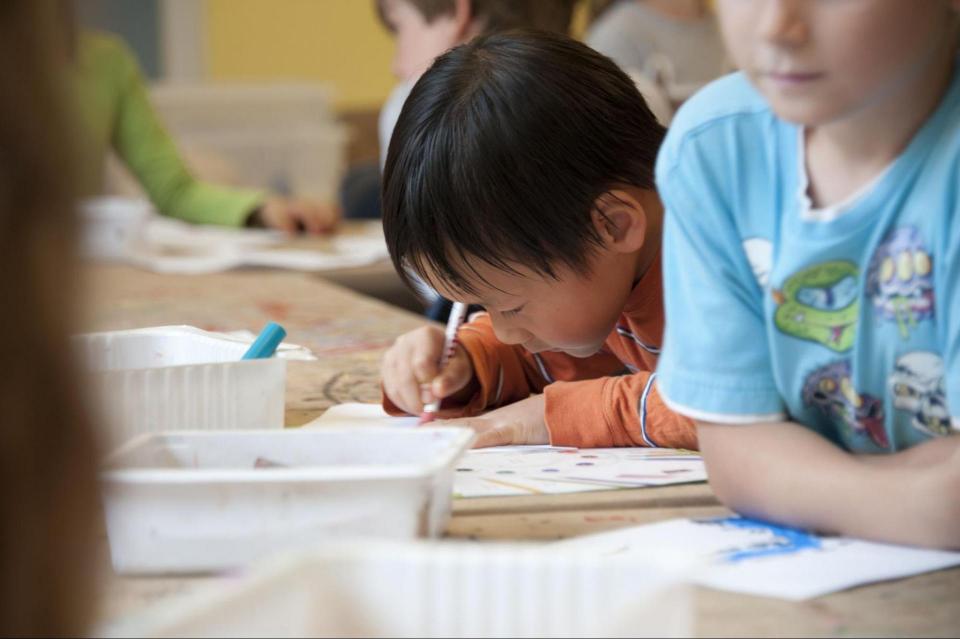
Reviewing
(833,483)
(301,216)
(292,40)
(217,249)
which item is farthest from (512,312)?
(292,40)

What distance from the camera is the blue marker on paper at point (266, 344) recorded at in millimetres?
956

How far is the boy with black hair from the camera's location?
97 centimetres

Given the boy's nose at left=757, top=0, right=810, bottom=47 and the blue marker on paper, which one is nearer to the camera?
the boy's nose at left=757, top=0, right=810, bottom=47

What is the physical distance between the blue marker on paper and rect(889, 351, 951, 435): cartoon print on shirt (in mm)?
449

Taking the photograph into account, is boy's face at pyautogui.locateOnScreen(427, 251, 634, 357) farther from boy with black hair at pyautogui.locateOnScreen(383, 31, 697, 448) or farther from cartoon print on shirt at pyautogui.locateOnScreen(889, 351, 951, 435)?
cartoon print on shirt at pyautogui.locateOnScreen(889, 351, 951, 435)

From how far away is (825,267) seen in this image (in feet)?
2.30

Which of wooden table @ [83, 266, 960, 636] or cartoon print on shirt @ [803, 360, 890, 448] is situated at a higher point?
cartoon print on shirt @ [803, 360, 890, 448]

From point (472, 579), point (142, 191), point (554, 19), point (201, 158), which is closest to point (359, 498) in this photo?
point (472, 579)

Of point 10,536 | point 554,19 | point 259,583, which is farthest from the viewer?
point 554,19

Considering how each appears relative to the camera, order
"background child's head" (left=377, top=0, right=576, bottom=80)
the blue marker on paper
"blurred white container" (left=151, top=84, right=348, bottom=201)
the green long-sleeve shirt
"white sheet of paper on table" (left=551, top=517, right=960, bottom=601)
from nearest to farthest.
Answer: "white sheet of paper on table" (left=551, top=517, right=960, bottom=601) → the blue marker on paper → "background child's head" (left=377, top=0, right=576, bottom=80) → the green long-sleeve shirt → "blurred white container" (left=151, top=84, right=348, bottom=201)

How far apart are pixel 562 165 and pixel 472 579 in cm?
55

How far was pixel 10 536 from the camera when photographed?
0.98 feet

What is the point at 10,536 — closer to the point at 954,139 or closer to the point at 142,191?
the point at 954,139

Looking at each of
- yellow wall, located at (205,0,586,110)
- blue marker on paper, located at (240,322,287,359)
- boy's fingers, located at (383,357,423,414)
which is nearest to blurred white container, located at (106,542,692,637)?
blue marker on paper, located at (240,322,287,359)
